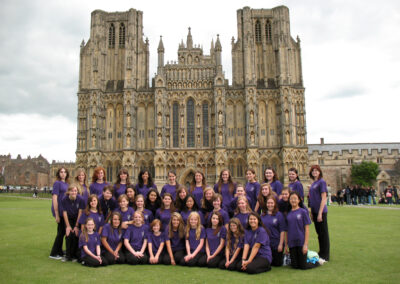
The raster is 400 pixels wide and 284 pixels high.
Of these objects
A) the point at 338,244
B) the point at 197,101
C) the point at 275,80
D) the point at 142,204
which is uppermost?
the point at 275,80

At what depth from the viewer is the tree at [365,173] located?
56.1 metres

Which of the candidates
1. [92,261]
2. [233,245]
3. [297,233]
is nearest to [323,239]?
[297,233]

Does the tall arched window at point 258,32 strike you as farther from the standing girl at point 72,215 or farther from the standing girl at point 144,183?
the standing girl at point 72,215

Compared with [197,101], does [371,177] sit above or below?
below

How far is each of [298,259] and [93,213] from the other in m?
5.21

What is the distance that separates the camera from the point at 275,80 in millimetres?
46594

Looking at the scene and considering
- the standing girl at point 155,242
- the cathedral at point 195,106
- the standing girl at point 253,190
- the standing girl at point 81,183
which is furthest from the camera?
the cathedral at point 195,106

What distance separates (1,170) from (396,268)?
10705 centimetres

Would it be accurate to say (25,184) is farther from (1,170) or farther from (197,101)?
(197,101)

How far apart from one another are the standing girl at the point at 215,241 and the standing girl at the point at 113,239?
2.17 metres

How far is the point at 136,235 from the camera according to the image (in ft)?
28.6

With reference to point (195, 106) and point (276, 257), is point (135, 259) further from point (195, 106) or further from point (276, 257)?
point (195, 106)

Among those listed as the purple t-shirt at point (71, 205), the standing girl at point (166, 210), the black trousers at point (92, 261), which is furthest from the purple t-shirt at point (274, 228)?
the purple t-shirt at point (71, 205)

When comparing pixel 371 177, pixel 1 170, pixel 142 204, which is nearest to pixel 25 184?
pixel 1 170
